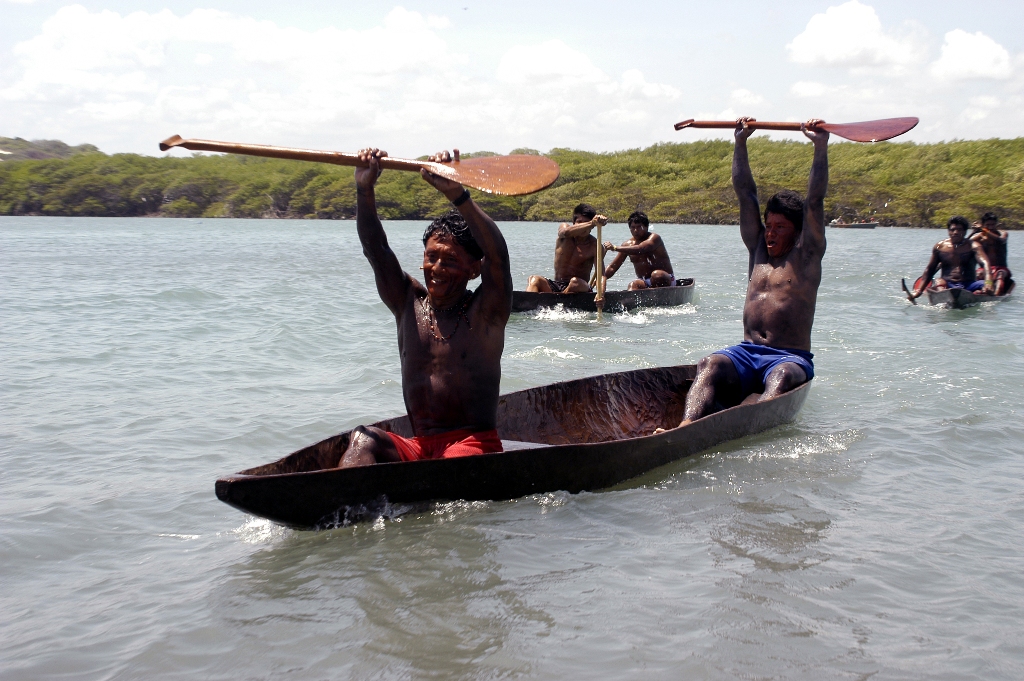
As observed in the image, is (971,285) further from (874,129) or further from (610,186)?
(610,186)

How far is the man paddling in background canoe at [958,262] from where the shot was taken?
41.9 ft

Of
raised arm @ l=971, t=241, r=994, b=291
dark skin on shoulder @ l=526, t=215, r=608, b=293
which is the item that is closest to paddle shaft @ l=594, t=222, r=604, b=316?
dark skin on shoulder @ l=526, t=215, r=608, b=293

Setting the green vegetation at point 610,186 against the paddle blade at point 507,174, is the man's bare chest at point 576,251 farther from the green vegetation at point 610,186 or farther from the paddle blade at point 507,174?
the green vegetation at point 610,186

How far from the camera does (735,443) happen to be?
5688 millimetres

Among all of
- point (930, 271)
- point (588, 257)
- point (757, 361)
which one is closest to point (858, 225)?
point (930, 271)

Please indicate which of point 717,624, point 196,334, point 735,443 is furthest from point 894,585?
point 196,334

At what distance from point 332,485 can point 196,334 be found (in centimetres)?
774

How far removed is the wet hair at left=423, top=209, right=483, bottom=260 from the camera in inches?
163

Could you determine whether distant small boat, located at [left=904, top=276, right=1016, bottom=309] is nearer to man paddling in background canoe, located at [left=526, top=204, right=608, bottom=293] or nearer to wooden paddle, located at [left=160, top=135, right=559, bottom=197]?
man paddling in background canoe, located at [left=526, top=204, right=608, bottom=293]

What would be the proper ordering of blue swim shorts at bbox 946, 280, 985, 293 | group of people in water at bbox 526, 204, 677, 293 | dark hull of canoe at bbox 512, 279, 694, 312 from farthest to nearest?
blue swim shorts at bbox 946, 280, 985, 293, group of people in water at bbox 526, 204, 677, 293, dark hull of canoe at bbox 512, 279, 694, 312

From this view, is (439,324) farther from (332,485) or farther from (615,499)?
Result: (615,499)

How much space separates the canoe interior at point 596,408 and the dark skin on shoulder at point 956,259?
8.00m

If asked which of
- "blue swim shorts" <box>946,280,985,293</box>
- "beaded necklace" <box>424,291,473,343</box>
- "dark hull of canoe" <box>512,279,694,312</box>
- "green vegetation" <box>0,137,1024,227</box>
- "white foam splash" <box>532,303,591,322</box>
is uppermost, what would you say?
"green vegetation" <box>0,137,1024,227</box>

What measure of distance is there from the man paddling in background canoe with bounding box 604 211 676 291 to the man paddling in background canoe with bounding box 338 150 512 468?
852cm
